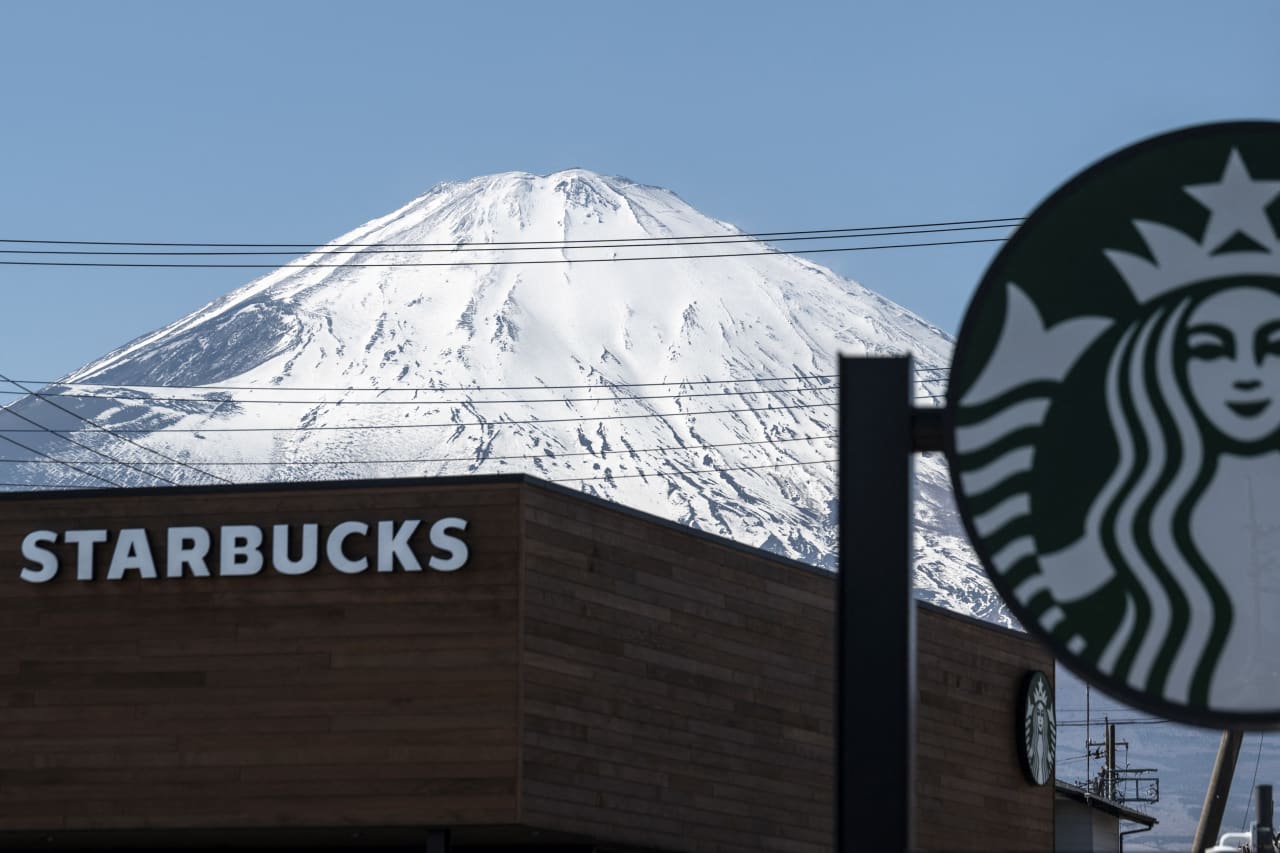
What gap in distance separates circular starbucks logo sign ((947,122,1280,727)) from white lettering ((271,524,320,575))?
18.3 metres

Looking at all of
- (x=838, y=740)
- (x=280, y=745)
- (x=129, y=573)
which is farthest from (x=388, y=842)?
(x=838, y=740)

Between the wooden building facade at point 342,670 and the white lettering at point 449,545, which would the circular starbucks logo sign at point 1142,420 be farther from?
the white lettering at point 449,545

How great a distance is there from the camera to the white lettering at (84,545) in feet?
73.9

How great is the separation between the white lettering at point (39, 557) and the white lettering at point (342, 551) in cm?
307

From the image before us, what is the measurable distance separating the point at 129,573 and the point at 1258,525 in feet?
64.1

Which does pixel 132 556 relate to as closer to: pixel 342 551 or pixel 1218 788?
pixel 342 551

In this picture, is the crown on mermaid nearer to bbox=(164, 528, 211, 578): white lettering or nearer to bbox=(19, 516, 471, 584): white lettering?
bbox=(19, 516, 471, 584): white lettering

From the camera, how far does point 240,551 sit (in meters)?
22.3

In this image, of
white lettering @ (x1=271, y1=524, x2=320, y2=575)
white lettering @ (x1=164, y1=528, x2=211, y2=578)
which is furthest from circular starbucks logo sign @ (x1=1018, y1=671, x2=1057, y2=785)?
white lettering @ (x1=164, y1=528, x2=211, y2=578)

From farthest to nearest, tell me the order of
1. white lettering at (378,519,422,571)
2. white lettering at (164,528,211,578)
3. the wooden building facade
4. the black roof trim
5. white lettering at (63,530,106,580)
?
1. white lettering at (63,530,106,580)
2. white lettering at (164,528,211,578)
3. white lettering at (378,519,422,571)
4. the black roof trim
5. the wooden building facade

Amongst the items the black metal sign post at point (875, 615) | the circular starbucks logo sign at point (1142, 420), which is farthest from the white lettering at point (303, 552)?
the circular starbucks logo sign at point (1142, 420)

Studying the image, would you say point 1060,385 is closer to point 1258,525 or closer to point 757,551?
point 1258,525

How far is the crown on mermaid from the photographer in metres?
4.24

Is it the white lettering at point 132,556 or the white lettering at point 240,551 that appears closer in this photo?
the white lettering at point 240,551
